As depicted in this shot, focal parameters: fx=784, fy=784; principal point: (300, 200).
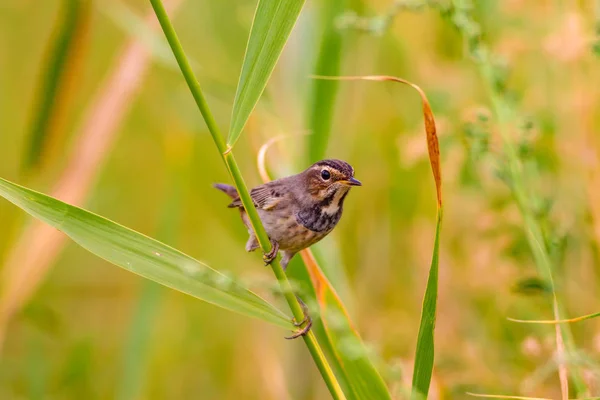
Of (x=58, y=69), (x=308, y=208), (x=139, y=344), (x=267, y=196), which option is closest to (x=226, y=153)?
(x=308, y=208)

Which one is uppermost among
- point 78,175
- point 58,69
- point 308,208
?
point 58,69

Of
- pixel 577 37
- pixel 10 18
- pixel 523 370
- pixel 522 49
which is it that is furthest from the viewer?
pixel 10 18

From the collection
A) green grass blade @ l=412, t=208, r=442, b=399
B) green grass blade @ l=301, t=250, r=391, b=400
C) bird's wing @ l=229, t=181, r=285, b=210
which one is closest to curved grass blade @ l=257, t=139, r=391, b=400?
green grass blade @ l=301, t=250, r=391, b=400

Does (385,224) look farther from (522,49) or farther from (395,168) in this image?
(522,49)

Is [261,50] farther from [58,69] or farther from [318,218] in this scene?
[58,69]

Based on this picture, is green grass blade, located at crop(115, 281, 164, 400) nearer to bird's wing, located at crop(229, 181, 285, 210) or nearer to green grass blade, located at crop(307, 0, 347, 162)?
bird's wing, located at crop(229, 181, 285, 210)

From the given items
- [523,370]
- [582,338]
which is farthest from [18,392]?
[582,338]
